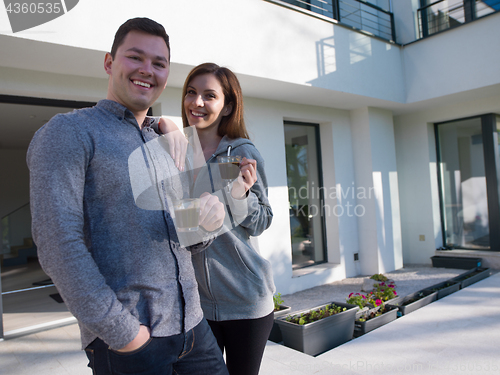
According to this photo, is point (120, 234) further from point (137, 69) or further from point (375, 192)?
point (375, 192)

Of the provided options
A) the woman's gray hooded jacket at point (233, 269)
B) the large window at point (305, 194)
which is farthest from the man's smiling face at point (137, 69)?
the large window at point (305, 194)

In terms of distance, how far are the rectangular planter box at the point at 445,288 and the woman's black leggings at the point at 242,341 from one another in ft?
11.5

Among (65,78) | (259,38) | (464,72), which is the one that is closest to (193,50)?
(259,38)

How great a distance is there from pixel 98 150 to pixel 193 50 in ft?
9.24

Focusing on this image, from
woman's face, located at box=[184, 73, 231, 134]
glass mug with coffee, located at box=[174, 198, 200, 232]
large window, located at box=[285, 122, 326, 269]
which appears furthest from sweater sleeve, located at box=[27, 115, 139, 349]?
large window, located at box=[285, 122, 326, 269]

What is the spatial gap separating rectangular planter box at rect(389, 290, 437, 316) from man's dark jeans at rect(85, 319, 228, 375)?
3.00m

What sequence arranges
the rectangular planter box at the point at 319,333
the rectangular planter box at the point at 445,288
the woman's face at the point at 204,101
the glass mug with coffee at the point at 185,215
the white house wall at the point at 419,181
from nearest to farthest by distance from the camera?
1. the glass mug with coffee at the point at 185,215
2. the woman's face at the point at 204,101
3. the rectangular planter box at the point at 319,333
4. the rectangular planter box at the point at 445,288
5. the white house wall at the point at 419,181

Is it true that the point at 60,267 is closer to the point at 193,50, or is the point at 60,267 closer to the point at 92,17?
the point at 92,17

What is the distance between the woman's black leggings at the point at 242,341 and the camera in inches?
48.5

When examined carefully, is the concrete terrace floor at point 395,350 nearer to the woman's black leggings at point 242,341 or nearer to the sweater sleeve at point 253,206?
the woman's black leggings at point 242,341

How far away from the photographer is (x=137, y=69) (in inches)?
35.9

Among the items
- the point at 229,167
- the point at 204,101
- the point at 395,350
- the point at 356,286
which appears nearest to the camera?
the point at 229,167

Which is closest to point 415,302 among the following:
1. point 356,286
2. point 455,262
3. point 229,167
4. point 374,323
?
point 374,323

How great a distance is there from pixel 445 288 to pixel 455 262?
194 cm
